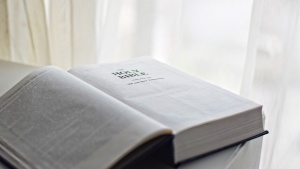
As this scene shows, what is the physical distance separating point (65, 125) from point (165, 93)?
0.55 feet

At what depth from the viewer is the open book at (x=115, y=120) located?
0.50m

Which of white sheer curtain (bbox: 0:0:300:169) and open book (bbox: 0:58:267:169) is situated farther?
white sheer curtain (bbox: 0:0:300:169)

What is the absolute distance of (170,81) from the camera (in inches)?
27.5

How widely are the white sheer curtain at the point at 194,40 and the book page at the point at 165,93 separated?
0.23m

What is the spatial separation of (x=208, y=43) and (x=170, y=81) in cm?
31

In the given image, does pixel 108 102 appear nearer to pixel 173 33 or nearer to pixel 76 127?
pixel 76 127

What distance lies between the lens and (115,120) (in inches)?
20.6

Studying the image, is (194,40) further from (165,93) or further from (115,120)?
(115,120)

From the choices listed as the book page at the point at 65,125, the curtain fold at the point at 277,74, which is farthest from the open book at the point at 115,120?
the curtain fold at the point at 277,74

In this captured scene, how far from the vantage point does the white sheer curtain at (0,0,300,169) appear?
86 cm

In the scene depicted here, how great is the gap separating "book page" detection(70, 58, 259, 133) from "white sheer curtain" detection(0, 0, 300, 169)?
0.23 metres

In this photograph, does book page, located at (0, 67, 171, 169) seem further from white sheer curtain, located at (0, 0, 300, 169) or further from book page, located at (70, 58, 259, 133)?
white sheer curtain, located at (0, 0, 300, 169)

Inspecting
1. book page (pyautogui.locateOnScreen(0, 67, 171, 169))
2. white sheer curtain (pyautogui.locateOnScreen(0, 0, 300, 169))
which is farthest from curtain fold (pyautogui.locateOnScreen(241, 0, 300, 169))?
book page (pyautogui.locateOnScreen(0, 67, 171, 169))

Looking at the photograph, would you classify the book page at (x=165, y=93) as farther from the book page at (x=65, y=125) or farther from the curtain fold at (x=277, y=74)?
the curtain fold at (x=277, y=74)
